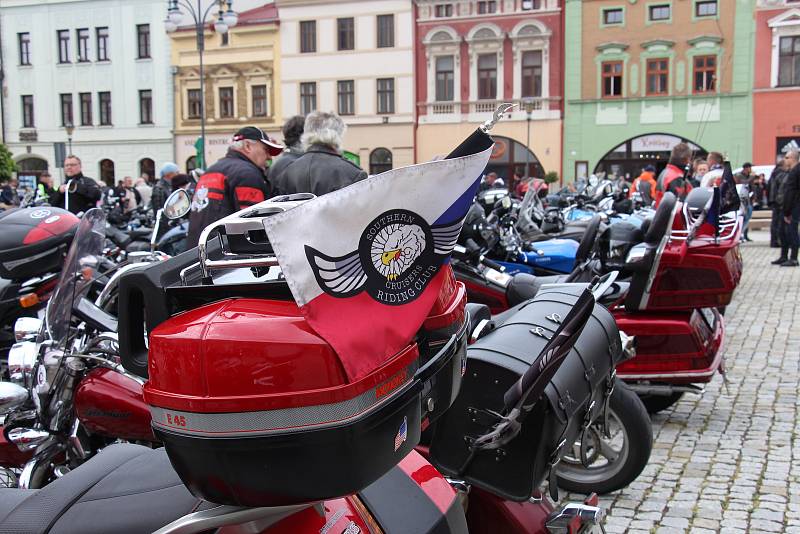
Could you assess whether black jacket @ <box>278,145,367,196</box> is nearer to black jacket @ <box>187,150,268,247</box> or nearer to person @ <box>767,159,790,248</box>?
black jacket @ <box>187,150,268,247</box>

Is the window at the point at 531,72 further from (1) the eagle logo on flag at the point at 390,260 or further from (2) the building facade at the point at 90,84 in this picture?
(1) the eagle logo on flag at the point at 390,260

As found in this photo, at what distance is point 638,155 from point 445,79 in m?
9.24

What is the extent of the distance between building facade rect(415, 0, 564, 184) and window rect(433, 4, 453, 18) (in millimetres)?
40

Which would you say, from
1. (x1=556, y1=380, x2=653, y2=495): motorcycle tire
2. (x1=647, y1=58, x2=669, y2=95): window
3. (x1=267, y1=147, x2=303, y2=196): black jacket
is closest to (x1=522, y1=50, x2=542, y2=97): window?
(x1=647, y1=58, x2=669, y2=95): window

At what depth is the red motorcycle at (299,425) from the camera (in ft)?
4.14

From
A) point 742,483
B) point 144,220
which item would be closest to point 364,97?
point 144,220

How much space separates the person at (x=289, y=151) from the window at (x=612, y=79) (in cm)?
3058

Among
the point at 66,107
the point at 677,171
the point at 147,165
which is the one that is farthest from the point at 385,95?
the point at 677,171

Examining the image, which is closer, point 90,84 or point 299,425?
point 299,425

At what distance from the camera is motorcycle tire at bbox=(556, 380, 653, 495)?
350 centimetres

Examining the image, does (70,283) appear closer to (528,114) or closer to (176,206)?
(176,206)

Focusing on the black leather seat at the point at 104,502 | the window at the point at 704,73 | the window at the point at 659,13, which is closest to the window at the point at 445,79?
the window at the point at 659,13

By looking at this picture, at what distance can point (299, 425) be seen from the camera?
1271mm

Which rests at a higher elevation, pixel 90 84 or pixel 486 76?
pixel 90 84
